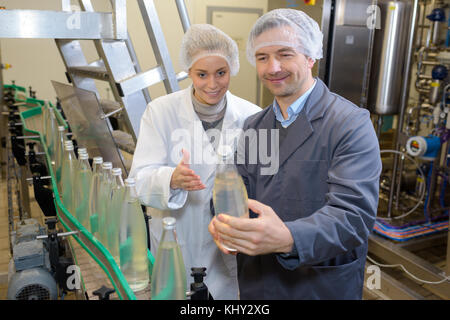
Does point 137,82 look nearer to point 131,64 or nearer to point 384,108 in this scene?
point 131,64

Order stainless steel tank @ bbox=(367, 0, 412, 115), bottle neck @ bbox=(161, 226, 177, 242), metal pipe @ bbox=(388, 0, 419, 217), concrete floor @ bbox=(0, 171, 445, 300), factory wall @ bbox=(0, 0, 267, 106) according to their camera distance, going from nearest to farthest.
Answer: bottle neck @ bbox=(161, 226, 177, 242) → concrete floor @ bbox=(0, 171, 445, 300) → metal pipe @ bbox=(388, 0, 419, 217) → stainless steel tank @ bbox=(367, 0, 412, 115) → factory wall @ bbox=(0, 0, 267, 106)

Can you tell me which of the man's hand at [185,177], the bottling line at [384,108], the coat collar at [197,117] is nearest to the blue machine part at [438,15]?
the bottling line at [384,108]

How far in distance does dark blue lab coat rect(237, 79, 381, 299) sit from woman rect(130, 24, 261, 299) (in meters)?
0.29

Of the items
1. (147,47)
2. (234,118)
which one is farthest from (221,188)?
(147,47)

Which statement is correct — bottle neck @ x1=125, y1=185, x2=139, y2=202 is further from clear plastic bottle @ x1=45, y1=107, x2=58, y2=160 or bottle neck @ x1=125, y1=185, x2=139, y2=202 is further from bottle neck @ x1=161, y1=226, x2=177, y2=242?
clear plastic bottle @ x1=45, y1=107, x2=58, y2=160

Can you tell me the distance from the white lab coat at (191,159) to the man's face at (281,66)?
0.40 meters

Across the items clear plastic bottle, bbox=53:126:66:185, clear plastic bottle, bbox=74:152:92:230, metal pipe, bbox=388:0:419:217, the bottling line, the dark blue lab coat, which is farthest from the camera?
metal pipe, bbox=388:0:419:217

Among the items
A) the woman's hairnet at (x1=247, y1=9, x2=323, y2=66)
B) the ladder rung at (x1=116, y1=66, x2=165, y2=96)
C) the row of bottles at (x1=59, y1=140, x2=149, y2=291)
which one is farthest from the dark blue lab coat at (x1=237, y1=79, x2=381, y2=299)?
the ladder rung at (x1=116, y1=66, x2=165, y2=96)

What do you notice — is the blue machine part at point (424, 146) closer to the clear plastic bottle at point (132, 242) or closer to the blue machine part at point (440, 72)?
the blue machine part at point (440, 72)

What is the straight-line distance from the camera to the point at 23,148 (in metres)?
2.07

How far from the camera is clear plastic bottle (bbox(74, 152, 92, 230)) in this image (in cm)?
113
